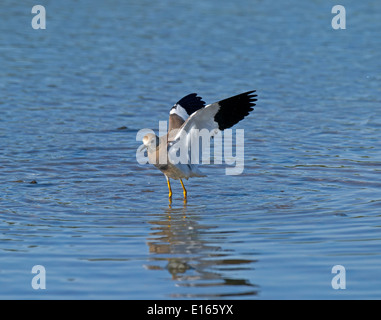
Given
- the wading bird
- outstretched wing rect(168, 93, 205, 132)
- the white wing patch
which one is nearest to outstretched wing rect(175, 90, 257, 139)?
the wading bird

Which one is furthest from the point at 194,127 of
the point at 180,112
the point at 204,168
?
the point at 204,168

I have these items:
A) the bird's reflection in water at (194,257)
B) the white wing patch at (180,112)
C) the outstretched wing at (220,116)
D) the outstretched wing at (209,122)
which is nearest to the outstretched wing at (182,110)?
the white wing patch at (180,112)

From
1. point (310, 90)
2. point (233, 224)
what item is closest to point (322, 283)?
point (233, 224)

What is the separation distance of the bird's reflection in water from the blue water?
0.8 inches

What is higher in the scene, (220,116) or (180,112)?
(180,112)

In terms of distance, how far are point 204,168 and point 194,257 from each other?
12.8 feet

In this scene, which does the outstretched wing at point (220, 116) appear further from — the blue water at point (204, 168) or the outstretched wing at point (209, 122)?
the blue water at point (204, 168)

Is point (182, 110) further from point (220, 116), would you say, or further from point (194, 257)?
point (194, 257)

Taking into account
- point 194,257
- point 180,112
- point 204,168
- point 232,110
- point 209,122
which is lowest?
point 194,257

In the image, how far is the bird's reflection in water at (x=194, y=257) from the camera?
686 centimetres

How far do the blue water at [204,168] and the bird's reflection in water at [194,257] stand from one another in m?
0.02

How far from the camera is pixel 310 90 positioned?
16.5 m

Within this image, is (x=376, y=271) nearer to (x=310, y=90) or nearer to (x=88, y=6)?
(x=310, y=90)

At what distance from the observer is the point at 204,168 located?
11.6m
